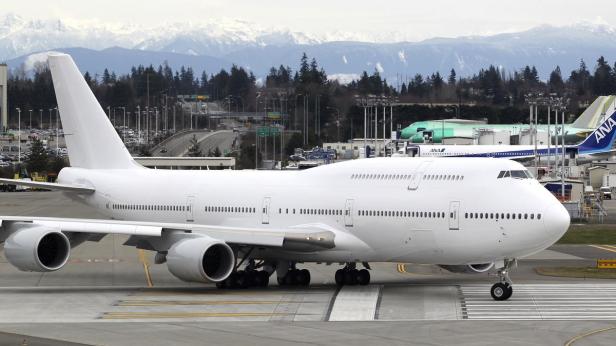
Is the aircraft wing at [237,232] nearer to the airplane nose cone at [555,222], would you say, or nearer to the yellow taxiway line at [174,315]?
the yellow taxiway line at [174,315]

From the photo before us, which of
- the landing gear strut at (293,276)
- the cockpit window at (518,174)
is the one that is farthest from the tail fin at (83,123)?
the cockpit window at (518,174)

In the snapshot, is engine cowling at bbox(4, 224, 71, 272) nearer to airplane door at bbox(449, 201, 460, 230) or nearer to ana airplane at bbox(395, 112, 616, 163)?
airplane door at bbox(449, 201, 460, 230)

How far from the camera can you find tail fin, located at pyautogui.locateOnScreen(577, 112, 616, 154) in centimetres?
12175

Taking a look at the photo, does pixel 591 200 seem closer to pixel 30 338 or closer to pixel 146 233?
pixel 146 233

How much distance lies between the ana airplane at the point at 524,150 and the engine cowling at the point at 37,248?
69.1 meters

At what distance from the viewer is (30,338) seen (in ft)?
92.5

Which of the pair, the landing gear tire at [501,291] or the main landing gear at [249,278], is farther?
the main landing gear at [249,278]

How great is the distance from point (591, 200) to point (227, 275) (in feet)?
187

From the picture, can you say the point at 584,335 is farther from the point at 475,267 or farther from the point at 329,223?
the point at 329,223

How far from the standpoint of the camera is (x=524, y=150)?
383ft

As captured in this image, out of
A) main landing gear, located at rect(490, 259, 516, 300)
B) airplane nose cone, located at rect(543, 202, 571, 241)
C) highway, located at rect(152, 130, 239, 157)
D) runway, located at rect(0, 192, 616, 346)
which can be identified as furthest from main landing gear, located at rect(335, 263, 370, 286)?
highway, located at rect(152, 130, 239, 157)

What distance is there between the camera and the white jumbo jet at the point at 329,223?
34688mm

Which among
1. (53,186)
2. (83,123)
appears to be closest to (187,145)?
(83,123)

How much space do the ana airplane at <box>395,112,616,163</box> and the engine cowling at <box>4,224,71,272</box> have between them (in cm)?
6915
